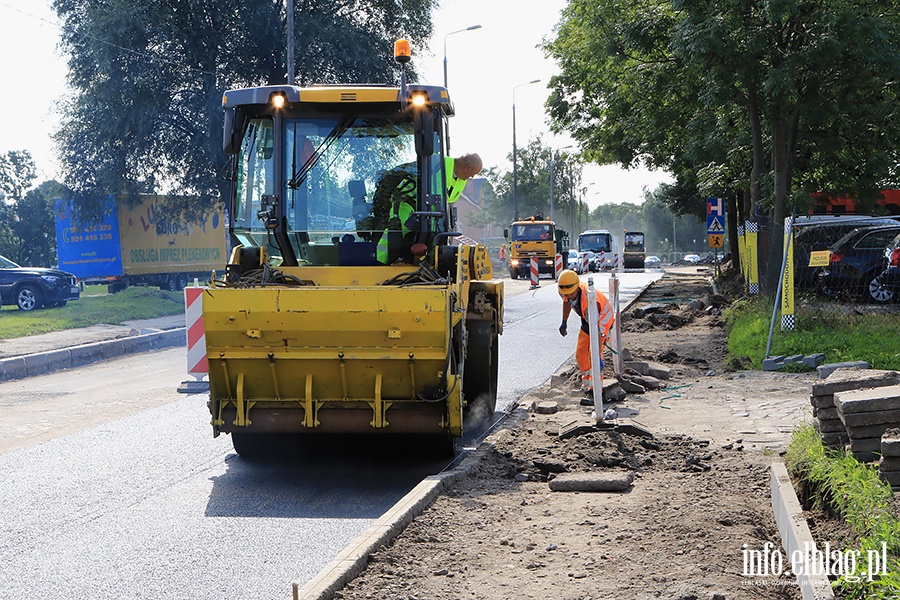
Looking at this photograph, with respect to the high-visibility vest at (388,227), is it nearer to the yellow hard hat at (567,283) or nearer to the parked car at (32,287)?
the yellow hard hat at (567,283)

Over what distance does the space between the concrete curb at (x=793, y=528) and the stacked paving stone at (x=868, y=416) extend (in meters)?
0.45

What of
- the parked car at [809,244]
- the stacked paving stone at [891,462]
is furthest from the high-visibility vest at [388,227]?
the parked car at [809,244]

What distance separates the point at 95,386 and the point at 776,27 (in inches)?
493

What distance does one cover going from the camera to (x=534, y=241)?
46844 millimetres

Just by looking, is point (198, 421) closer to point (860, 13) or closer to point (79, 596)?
point (79, 596)

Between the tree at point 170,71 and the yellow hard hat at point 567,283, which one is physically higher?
the tree at point 170,71

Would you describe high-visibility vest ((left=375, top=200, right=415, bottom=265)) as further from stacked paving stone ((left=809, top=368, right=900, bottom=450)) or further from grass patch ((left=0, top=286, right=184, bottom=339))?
grass patch ((left=0, top=286, right=184, bottom=339))

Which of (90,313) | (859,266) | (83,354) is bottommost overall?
(83,354)

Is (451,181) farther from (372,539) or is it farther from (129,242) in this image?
(129,242)

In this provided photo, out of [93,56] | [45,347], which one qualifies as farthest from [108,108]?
[45,347]

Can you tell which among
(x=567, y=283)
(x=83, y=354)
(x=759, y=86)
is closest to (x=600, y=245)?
(x=759, y=86)

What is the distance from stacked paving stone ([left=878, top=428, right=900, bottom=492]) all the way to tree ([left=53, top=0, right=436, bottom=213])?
26227 mm

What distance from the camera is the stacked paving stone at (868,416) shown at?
5520 millimetres

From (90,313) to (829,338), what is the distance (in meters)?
18.0
